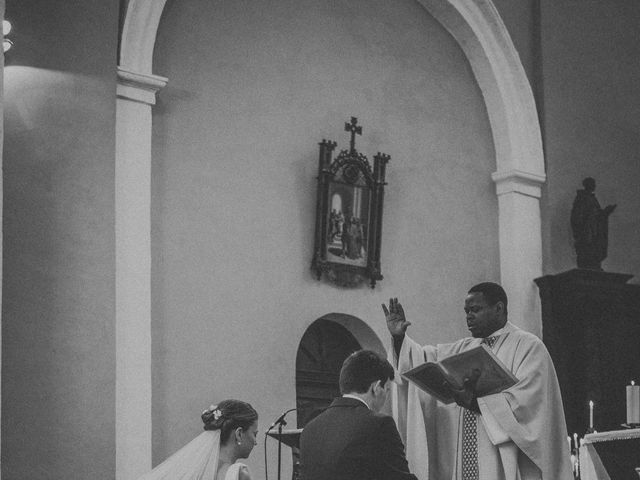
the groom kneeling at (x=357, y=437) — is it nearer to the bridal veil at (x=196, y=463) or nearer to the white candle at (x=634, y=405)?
the bridal veil at (x=196, y=463)

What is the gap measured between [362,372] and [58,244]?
355 cm

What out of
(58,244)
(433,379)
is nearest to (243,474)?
(433,379)

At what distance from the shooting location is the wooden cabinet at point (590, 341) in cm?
1077

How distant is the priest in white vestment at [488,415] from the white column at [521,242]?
492cm

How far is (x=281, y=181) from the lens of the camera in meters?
9.54

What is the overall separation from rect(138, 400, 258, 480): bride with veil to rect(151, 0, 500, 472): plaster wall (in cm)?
245

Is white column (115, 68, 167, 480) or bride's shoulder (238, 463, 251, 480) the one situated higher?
white column (115, 68, 167, 480)

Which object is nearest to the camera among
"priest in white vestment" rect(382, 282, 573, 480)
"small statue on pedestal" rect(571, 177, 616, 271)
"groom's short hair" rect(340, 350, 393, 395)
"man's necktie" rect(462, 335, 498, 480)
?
"groom's short hair" rect(340, 350, 393, 395)

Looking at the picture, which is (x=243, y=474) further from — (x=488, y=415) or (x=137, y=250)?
(x=137, y=250)

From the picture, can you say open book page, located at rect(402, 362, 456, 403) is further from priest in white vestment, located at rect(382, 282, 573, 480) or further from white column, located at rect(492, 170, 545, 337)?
white column, located at rect(492, 170, 545, 337)

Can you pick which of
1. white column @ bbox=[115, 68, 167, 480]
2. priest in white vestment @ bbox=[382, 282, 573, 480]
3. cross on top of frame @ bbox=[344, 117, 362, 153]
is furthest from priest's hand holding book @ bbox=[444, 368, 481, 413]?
cross on top of frame @ bbox=[344, 117, 362, 153]

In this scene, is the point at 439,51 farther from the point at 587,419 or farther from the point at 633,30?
the point at 587,419

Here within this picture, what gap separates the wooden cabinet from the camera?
424 inches

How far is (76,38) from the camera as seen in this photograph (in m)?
7.87
